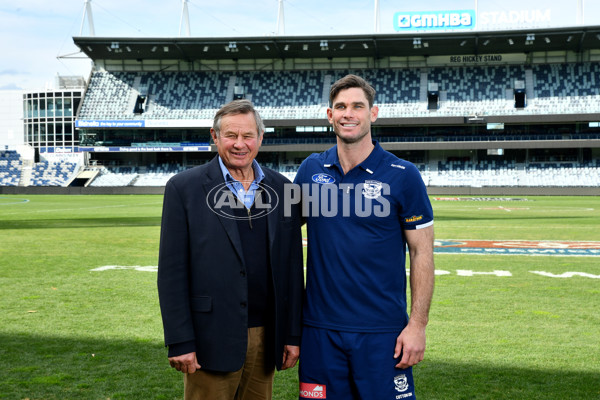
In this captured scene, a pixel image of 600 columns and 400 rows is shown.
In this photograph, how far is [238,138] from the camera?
3.22 m

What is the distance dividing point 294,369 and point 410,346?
2.71 m

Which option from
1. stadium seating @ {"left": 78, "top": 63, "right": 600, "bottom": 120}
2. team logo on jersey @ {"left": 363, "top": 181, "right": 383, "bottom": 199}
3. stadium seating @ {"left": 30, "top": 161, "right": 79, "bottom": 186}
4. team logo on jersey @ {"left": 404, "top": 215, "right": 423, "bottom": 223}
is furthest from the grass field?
stadium seating @ {"left": 30, "top": 161, "right": 79, "bottom": 186}

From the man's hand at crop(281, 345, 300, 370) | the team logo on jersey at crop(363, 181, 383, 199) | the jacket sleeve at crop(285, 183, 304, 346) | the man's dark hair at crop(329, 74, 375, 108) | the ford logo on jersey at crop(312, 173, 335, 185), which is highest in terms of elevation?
the man's dark hair at crop(329, 74, 375, 108)

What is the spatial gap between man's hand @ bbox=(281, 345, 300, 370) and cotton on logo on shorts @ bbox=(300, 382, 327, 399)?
16cm

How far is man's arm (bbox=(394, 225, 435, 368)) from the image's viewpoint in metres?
3.11

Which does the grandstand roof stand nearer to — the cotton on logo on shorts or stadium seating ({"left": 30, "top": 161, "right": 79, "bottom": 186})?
stadium seating ({"left": 30, "top": 161, "right": 79, "bottom": 186})

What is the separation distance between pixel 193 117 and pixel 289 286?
57.6 metres

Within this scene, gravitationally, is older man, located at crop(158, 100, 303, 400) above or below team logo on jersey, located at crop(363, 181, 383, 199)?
below

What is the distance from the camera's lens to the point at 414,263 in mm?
3295

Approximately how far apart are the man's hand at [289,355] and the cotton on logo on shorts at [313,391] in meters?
0.16

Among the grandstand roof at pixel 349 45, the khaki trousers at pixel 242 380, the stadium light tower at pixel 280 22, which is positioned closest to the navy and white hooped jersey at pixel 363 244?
the khaki trousers at pixel 242 380

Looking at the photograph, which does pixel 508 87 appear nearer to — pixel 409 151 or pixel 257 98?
pixel 409 151

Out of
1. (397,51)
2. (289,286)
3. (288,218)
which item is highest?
(397,51)

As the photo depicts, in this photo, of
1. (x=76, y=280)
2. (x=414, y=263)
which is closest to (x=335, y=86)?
(x=414, y=263)
